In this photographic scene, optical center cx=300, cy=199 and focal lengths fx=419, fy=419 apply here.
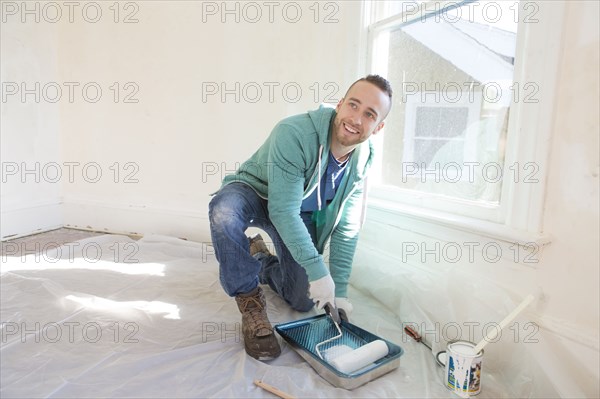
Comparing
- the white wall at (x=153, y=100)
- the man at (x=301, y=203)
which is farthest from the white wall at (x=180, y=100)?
the man at (x=301, y=203)

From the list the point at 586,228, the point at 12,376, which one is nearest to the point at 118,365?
the point at 12,376

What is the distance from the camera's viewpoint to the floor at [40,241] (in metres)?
2.21

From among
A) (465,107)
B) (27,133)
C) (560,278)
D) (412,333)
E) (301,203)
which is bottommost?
(412,333)

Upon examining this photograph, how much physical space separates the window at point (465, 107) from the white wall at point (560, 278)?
0.16 feet

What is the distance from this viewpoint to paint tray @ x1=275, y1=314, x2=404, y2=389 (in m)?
1.14

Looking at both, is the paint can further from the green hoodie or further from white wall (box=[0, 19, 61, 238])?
white wall (box=[0, 19, 61, 238])

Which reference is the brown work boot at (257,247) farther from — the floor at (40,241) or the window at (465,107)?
the floor at (40,241)

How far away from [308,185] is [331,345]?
518 millimetres

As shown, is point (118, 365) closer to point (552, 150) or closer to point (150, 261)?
point (150, 261)

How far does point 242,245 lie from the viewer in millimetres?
1368

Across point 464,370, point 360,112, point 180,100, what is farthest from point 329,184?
point 180,100

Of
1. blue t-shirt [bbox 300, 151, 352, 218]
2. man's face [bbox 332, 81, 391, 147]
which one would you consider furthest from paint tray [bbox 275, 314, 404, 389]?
man's face [bbox 332, 81, 391, 147]

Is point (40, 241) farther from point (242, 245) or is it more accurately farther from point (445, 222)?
point (445, 222)

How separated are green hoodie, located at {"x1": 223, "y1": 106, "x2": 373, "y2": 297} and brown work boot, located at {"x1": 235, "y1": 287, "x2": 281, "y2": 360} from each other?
0.22 metres
